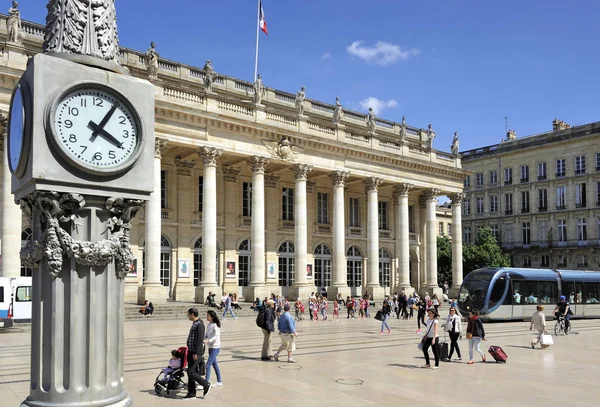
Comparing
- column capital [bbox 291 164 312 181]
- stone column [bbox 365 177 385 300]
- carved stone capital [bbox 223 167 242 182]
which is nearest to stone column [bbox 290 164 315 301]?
column capital [bbox 291 164 312 181]

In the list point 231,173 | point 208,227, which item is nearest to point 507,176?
point 231,173

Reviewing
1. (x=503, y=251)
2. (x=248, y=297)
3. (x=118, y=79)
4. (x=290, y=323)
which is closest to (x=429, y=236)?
(x=248, y=297)

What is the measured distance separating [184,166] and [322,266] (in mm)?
12968

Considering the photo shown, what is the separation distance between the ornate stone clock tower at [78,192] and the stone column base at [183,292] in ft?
97.6

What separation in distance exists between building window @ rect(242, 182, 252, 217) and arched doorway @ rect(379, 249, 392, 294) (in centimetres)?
1255

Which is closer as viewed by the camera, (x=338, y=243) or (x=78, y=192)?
(x=78, y=192)

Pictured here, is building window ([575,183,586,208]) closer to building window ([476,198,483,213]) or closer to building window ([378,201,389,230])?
building window ([476,198,483,213])

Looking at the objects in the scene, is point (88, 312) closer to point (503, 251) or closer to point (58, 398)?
point (58, 398)

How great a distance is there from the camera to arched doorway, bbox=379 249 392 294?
46.2 meters

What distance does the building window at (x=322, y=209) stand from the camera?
142 ft

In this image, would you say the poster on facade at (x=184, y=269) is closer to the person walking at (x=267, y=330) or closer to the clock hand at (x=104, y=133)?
the person walking at (x=267, y=330)

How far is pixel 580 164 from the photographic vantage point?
60.8 m

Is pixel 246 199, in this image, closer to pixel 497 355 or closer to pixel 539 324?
pixel 539 324

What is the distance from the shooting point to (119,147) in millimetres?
4871
